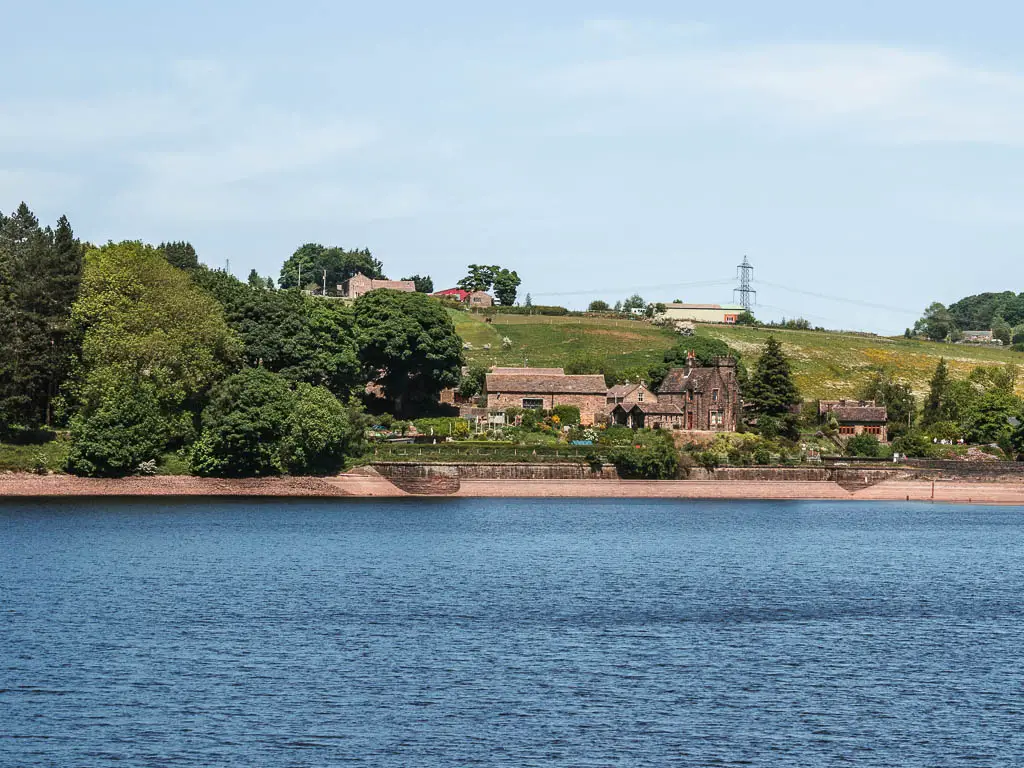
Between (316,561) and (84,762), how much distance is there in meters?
32.7

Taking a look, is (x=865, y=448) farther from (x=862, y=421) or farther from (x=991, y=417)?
(x=991, y=417)

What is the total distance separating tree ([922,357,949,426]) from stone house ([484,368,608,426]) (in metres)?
36.4

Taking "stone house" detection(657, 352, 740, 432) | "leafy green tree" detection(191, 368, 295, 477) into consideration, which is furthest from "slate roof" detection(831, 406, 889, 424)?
Result: "leafy green tree" detection(191, 368, 295, 477)

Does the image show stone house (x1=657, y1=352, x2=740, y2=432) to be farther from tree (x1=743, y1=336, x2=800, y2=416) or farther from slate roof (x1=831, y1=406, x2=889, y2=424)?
slate roof (x1=831, y1=406, x2=889, y2=424)

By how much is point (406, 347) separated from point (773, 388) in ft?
122

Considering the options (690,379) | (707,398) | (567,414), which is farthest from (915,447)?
(567,414)

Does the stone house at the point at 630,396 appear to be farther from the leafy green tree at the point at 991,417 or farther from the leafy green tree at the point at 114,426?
the leafy green tree at the point at 114,426

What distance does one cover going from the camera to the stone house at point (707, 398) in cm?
12675

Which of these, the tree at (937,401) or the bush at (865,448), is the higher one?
the tree at (937,401)

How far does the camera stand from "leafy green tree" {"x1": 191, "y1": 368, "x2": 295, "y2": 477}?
3706 inches

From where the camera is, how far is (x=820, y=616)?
50.6 meters

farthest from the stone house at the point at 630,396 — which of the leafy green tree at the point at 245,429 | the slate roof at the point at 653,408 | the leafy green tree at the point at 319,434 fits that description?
the leafy green tree at the point at 245,429

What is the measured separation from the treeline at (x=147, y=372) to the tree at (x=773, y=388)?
1816 inches

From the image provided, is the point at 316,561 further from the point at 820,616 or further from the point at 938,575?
the point at 938,575
